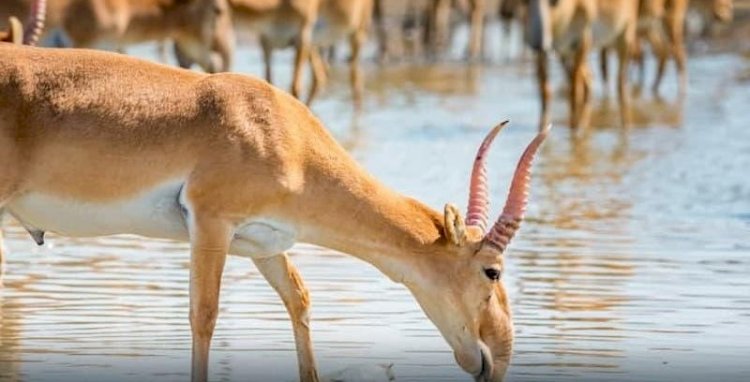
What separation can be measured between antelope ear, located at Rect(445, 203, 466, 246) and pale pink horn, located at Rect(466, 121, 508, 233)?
131 millimetres

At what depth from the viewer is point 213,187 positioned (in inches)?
328

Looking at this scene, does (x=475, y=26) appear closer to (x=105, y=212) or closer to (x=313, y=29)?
(x=313, y=29)

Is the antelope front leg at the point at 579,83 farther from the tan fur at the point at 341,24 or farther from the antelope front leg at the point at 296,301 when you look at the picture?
the antelope front leg at the point at 296,301

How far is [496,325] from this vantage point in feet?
28.0

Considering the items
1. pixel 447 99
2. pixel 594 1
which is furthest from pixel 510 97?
pixel 594 1

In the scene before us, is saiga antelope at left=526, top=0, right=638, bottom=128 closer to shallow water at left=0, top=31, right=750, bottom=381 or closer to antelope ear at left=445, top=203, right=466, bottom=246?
shallow water at left=0, top=31, right=750, bottom=381

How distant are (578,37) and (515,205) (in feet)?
47.1

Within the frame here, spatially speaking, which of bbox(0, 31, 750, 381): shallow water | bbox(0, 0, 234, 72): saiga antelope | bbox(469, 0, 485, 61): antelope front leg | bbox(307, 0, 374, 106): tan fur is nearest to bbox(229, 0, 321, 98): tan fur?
bbox(0, 0, 234, 72): saiga antelope

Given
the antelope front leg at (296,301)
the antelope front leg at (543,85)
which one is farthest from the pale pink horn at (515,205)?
the antelope front leg at (543,85)

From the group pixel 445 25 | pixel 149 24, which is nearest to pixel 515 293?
pixel 149 24

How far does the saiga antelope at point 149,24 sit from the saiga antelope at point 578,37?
3.41 meters

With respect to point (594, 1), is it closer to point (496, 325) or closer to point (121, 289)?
point (121, 289)

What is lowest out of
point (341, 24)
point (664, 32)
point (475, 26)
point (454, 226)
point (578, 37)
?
point (475, 26)

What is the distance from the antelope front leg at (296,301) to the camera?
8.86 metres
